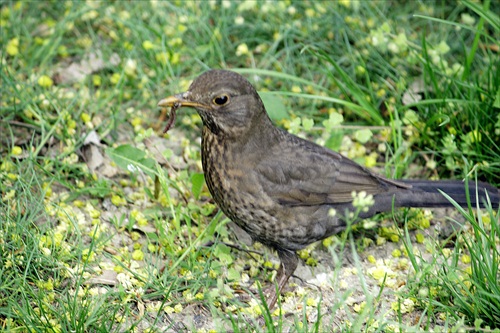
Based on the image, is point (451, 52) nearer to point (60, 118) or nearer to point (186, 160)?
point (186, 160)

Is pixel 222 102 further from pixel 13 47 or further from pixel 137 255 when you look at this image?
pixel 13 47

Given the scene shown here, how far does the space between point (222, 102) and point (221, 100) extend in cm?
1

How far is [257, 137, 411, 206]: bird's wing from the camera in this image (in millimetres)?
4293

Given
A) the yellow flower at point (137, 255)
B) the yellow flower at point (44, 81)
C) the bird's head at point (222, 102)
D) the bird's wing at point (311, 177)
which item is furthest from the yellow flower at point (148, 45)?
the yellow flower at point (137, 255)

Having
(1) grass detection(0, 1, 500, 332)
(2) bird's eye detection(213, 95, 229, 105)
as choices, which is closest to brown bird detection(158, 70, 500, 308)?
(2) bird's eye detection(213, 95, 229, 105)

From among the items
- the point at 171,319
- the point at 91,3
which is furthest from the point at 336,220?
the point at 91,3

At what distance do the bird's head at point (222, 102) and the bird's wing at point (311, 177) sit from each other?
0.27 meters

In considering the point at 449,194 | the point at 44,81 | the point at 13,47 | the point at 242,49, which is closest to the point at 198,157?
the point at 242,49

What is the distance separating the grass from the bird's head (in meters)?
0.61

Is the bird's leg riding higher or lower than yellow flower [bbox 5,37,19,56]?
lower

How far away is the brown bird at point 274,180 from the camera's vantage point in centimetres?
420

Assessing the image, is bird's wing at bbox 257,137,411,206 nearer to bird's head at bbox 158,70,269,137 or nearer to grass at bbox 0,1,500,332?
bird's head at bbox 158,70,269,137

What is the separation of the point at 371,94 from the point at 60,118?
7.53 feet

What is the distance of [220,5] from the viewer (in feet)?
20.4
